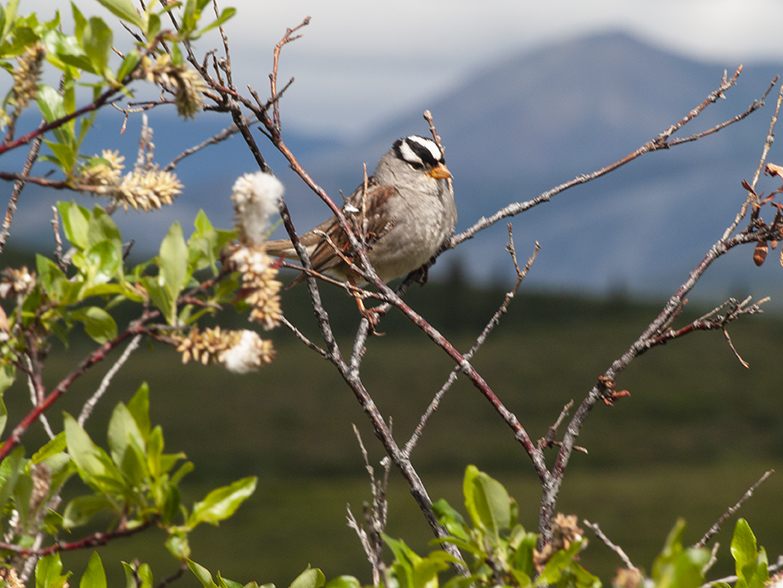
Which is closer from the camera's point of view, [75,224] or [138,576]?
[75,224]

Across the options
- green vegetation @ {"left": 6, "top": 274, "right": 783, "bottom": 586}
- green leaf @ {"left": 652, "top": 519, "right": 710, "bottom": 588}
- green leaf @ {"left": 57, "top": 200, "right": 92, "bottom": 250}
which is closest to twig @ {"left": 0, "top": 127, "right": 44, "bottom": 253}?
green leaf @ {"left": 57, "top": 200, "right": 92, "bottom": 250}

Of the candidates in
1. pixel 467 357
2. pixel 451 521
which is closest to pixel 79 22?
pixel 451 521

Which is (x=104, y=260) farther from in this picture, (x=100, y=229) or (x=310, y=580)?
(x=310, y=580)

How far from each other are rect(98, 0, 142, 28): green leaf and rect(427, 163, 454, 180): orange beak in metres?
4.99

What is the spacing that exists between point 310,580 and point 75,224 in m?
1.28

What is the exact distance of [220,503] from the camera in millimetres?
1735

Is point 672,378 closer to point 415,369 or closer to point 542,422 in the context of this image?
point 542,422

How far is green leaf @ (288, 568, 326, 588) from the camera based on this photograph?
2.24 meters

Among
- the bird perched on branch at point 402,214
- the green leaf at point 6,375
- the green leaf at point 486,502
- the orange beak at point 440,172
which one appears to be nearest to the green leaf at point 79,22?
the green leaf at point 6,375

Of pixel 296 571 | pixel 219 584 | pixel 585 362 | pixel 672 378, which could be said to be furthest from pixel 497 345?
pixel 219 584

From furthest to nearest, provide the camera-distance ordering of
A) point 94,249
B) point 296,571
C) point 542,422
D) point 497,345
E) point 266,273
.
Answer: point 497,345 < point 542,422 < point 296,571 < point 94,249 < point 266,273

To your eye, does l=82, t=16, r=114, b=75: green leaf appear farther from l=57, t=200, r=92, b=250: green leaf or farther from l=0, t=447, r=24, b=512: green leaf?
l=0, t=447, r=24, b=512: green leaf

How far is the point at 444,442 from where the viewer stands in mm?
36406

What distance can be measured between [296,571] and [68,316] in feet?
68.5
